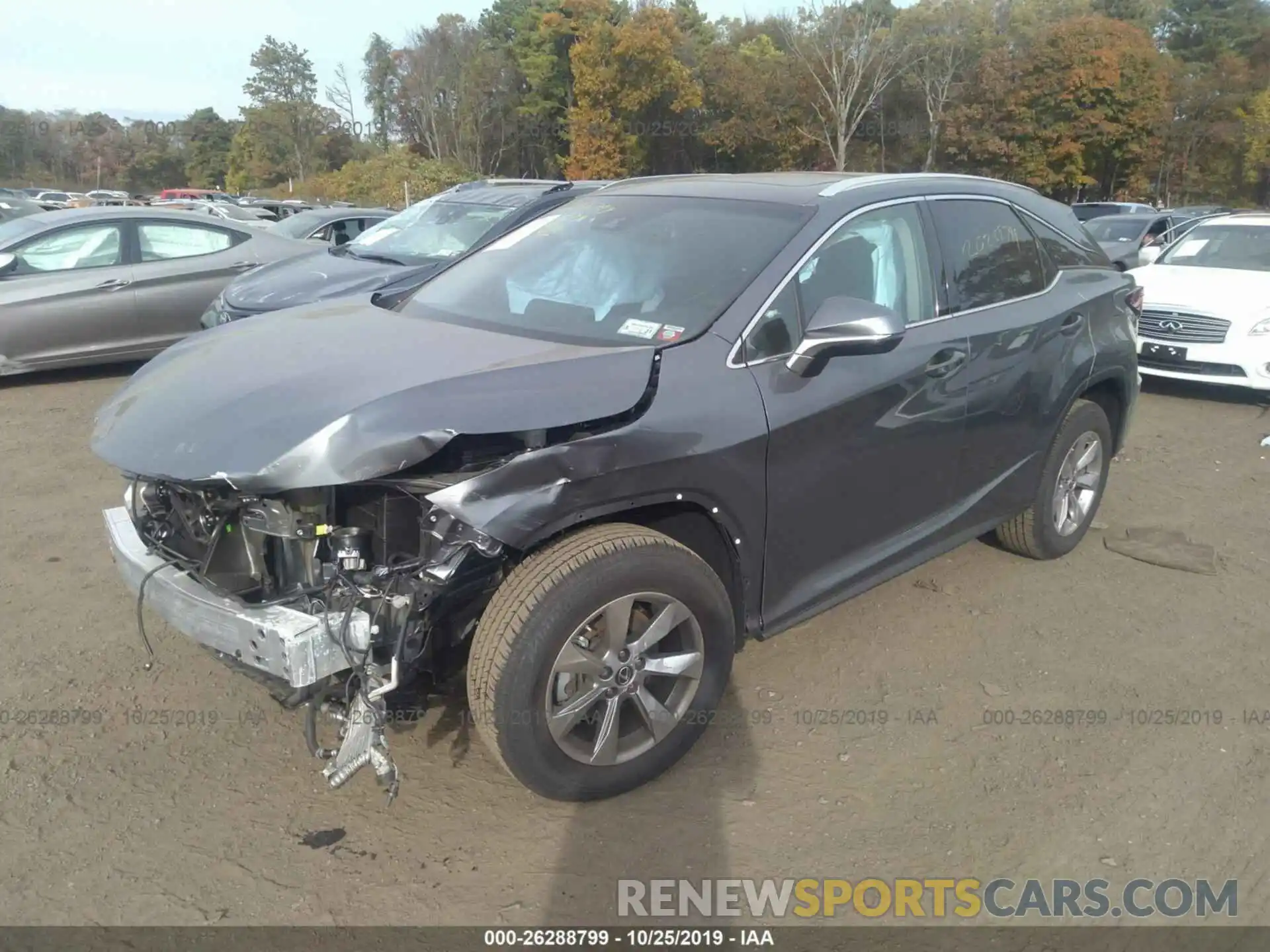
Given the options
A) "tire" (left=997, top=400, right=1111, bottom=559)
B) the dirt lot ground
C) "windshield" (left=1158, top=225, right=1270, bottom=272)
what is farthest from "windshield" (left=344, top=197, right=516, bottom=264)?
"windshield" (left=1158, top=225, right=1270, bottom=272)

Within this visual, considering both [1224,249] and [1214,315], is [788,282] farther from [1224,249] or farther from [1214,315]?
[1224,249]

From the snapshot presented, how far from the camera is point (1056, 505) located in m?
4.71

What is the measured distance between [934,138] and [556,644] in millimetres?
43765

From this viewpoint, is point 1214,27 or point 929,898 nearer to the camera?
point 929,898

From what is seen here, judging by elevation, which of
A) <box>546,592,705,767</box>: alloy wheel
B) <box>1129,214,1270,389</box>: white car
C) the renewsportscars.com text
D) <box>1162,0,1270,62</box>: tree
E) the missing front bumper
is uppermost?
<box>1162,0,1270,62</box>: tree

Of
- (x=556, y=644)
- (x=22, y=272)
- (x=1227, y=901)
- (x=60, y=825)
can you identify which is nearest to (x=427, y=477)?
(x=556, y=644)

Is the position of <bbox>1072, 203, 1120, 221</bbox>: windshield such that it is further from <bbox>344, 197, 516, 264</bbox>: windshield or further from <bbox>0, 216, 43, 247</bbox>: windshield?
<bbox>0, 216, 43, 247</bbox>: windshield

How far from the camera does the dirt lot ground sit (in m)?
2.70

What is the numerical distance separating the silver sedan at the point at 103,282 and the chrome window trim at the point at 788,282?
677 centimetres

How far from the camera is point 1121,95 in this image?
42406 mm

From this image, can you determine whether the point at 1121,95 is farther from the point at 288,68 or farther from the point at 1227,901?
the point at 288,68

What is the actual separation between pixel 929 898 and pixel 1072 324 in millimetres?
2799

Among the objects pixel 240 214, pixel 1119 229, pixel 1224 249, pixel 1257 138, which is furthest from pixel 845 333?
pixel 1257 138

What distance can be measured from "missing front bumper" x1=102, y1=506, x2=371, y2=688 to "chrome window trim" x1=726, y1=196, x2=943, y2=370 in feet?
4.52
